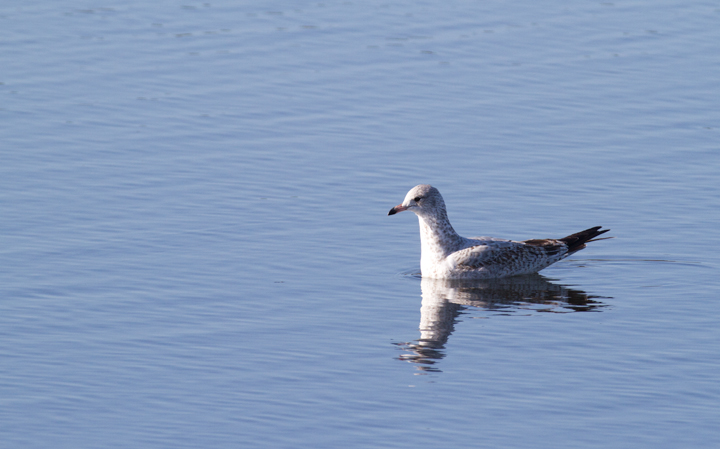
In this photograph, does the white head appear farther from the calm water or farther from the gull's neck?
the calm water

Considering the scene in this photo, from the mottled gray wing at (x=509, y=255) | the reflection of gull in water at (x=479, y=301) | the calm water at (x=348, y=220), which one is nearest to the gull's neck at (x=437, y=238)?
the mottled gray wing at (x=509, y=255)

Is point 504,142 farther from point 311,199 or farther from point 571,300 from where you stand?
point 571,300

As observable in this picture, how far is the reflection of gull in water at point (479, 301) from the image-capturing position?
13.9 m

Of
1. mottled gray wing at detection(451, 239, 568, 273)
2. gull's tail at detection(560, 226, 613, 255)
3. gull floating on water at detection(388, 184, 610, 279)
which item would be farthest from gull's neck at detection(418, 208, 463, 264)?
gull's tail at detection(560, 226, 613, 255)

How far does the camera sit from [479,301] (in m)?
15.8

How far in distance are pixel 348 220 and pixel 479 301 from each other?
2998 millimetres

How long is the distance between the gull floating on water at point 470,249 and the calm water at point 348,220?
11.7 inches

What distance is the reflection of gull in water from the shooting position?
13.9m

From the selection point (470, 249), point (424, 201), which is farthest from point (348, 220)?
point (470, 249)

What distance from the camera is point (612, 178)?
1962 cm

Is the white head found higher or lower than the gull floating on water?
higher

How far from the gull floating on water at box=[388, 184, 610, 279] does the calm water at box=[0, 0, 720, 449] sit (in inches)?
11.7

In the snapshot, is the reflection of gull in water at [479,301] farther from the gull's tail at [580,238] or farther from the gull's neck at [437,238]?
the gull's tail at [580,238]

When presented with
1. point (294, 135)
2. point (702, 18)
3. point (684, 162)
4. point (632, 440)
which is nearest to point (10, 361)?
point (632, 440)
